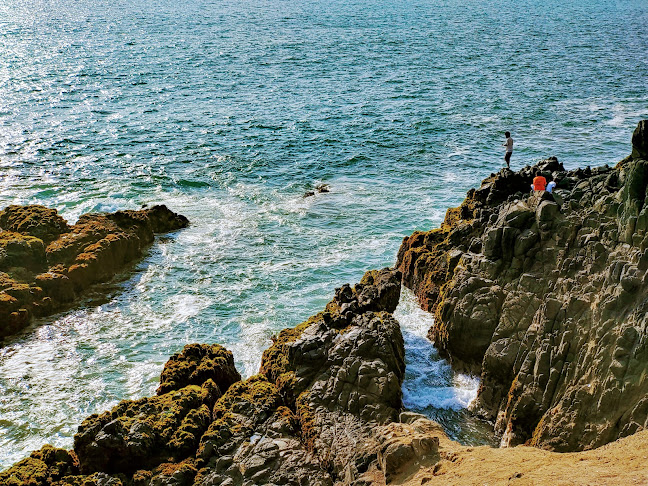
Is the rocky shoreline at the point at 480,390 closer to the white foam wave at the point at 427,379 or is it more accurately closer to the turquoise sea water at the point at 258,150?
the white foam wave at the point at 427,379

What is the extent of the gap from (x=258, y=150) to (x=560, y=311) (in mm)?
29121

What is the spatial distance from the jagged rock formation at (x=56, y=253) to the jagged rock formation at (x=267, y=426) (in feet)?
27.4

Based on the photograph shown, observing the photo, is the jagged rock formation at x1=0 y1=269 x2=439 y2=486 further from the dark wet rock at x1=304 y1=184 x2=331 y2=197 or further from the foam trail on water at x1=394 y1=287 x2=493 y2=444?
the dark wet rock at x1=304 y1=184 x2=331 y2=197

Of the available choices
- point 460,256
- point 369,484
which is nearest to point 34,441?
point 369,484

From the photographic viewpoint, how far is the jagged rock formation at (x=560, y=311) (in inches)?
561

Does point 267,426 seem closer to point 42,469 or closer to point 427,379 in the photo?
point 42,469

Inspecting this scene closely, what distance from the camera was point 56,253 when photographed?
86.1 ft

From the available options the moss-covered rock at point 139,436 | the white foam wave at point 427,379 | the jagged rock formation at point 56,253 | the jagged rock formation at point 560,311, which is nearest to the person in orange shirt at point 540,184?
the jagged rock formation at point 560,311

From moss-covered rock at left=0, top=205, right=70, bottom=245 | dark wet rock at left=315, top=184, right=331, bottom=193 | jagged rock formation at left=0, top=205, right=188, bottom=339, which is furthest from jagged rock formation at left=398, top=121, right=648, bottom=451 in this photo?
moss-covered rock at left=0, top=205, right=70, bottom=245

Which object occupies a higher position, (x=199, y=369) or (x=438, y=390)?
(x=199, y=369)

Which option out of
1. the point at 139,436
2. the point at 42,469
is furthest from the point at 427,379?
the point at 42,469

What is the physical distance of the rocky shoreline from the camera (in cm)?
1350

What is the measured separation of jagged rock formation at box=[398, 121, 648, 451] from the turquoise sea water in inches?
62.5

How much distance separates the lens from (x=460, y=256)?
2123cm
